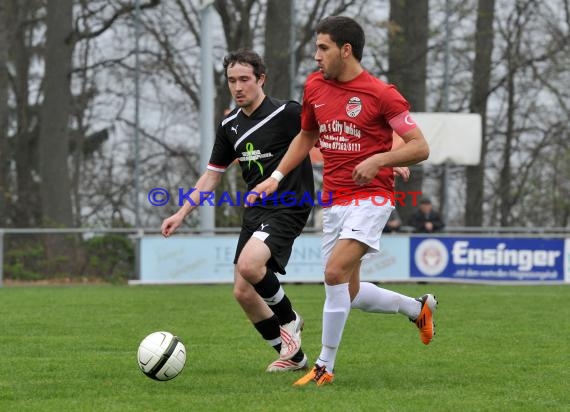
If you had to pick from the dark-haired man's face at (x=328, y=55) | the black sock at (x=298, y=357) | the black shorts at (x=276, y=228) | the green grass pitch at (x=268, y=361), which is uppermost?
the dark-haired man's face at (x=328, y=55)

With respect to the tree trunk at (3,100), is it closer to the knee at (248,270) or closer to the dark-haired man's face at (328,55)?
the knee at (248,270)

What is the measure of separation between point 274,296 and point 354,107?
1460 millimetres

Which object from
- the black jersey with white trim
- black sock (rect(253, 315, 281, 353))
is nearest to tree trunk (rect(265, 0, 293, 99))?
the black jersey with white trim

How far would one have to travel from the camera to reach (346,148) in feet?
22.1

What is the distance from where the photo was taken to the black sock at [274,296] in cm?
730

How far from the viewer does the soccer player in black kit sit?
24.1ft

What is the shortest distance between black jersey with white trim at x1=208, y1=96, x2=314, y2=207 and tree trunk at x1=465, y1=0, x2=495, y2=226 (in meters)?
19.0

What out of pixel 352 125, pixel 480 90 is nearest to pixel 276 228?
pixel 352 125

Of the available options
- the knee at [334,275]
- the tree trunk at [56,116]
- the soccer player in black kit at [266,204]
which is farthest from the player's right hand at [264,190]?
the tree trunk at [56,116]

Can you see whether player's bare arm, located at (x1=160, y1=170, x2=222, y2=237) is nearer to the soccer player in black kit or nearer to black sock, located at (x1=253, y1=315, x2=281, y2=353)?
the soccer player in black kit

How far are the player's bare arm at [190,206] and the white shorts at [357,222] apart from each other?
1082mm

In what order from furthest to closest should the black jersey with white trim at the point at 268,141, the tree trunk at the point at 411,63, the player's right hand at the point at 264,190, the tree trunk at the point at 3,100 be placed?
the tree trunk at the point at 411,63, the tree trunk at the point at 3,100, the black jersey with white trim at the point at 268,141, the player's right hand at the point at 264,190

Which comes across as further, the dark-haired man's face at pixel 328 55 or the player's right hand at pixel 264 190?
the player's right hand at pixel 264 190

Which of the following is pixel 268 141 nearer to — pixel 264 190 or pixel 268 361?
pixel 264 190
